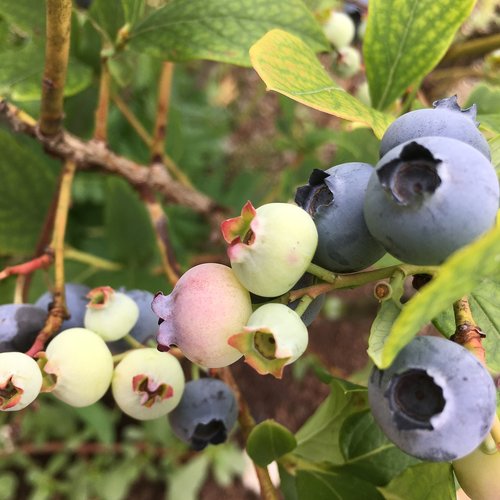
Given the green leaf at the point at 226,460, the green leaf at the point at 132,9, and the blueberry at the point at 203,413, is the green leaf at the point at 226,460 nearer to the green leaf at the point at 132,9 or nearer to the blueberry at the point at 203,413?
the blueberry at the point at 203,413

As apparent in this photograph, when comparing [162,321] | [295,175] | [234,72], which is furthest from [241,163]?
[162,321]

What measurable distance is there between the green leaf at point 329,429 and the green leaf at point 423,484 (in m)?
0.10

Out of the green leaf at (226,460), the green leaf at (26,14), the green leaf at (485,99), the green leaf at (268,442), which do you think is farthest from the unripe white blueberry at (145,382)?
the green leaf at (226,460)

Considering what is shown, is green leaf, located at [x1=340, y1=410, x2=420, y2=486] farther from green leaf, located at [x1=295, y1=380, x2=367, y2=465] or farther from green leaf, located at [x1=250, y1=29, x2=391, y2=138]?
green leaf, located at [x1=250, y1=29, x2=391, y2=138]

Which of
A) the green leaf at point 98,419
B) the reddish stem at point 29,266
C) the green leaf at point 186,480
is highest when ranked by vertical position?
the reddish stem at point 29,266

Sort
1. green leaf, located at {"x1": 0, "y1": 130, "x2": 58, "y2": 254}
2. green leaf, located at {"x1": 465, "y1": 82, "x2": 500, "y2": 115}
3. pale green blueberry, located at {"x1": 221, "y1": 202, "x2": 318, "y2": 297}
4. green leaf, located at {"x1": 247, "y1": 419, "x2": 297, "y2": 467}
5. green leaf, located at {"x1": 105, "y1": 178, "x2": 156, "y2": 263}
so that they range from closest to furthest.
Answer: pale green blueberry, located at {"x1": 221, "y1": 202, "x2": 318, "y2": 297}, green leaf, located at {"x1": 247, "y1": 419, "x2": 297, "y2": 467}, green leaf, located at {"x1": 465, "y1": 82, "x2": 500, "y2": 115}, green leaf, located at {"x1": 0, "y1": 130, "x2": 58, "y2": 254}, green leaf, located at {"x1": 105, "y1": 178, "x2": 156, "y2": 263}

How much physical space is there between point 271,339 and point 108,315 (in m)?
0.27

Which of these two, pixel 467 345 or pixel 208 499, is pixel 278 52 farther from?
pixel 208 499

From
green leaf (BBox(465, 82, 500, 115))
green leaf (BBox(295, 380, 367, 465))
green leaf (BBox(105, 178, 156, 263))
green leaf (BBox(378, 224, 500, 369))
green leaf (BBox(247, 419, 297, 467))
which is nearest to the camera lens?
green leaf (BBox(378, 224, 500, 369))

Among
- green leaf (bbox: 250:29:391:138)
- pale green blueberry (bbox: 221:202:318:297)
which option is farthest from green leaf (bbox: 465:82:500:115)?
pale green blueberry (bbox: 221:202:318:297)

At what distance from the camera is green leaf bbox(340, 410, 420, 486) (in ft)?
2.47

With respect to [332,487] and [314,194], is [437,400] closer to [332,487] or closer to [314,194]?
[314,194]

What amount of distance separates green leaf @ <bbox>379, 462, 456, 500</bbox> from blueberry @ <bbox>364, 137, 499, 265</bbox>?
29 centimetres

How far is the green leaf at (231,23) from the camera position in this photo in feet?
2.66
